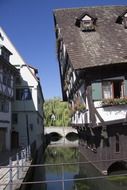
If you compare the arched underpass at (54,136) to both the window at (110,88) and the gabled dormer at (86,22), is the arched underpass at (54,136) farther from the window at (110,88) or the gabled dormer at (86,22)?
the window at (110,88)

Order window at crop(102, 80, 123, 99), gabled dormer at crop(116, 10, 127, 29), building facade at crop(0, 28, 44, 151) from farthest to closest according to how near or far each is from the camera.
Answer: building facade at crop(0, 28, 44, 151), gabled dormer at crop(116, 10, 127, 29), window at crop(102, 80, 123, 99)

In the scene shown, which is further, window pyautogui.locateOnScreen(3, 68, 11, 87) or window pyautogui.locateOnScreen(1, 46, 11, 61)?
window pyautogui.locateOnScreen(1, 46, 11, 61)

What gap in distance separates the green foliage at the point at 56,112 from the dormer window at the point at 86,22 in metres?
41.1

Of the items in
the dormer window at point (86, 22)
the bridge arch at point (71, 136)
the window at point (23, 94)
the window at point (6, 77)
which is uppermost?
the dormer window at point (86, 22)

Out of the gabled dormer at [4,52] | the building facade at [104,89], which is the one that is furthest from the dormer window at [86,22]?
the gabled dormer at [4,52]

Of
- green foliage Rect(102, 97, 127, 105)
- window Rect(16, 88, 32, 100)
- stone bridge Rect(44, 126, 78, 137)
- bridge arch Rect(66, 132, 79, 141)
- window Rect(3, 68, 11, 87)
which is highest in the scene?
window Rect(3, 68, 11, 87)

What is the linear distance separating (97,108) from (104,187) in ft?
14.1

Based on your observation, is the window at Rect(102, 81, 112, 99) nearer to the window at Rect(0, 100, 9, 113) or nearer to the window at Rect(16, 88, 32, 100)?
the window at Rect(0, 100, 9, 113)

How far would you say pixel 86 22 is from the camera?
73.0 ft

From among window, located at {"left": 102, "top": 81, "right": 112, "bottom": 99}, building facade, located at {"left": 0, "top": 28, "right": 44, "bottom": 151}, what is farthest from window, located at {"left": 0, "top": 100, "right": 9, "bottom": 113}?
window, located at {"left": 102, "top": 81, "right": 112, "bottom": 99}

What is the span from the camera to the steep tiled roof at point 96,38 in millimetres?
19016

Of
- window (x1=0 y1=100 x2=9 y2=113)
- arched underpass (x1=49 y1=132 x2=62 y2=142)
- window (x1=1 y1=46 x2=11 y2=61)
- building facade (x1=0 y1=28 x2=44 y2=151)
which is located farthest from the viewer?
arched underpass (x1=49 y1=132 x2=62 y2=142)

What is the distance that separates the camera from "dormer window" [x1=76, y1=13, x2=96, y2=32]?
22.0m

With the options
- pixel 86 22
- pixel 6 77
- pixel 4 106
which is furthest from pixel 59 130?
pixel 86 22
